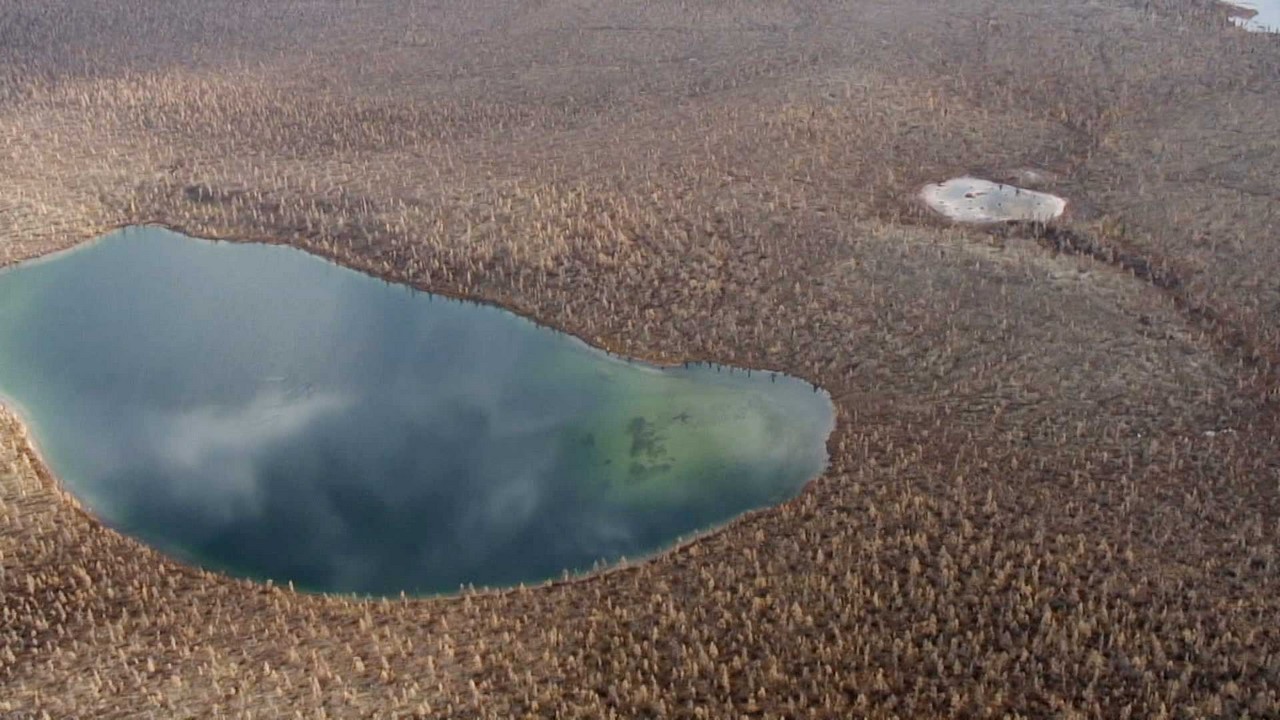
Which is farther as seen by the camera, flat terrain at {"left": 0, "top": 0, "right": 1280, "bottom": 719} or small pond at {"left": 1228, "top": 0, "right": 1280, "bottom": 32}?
small pond at {"left": 1228, "top": 0, "right": 1280, "bottom": 32}

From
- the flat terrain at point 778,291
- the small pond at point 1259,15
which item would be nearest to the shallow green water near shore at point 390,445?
the flat terrain at point 778,291

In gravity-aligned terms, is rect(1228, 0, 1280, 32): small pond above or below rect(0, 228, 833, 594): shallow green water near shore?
above

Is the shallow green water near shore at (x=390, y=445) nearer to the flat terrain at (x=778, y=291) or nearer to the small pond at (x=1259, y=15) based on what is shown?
the flat terrain at (x=778, y=291)

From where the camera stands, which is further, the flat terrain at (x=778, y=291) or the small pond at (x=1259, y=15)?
the small pond at (x=1259, y=15)

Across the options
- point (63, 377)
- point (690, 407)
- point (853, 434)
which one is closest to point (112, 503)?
point (63, 377)

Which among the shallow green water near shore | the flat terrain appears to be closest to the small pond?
the flat terrain

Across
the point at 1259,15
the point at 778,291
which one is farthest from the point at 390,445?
the point at 1259,15

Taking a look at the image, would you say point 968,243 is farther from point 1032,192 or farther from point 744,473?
point 744,473

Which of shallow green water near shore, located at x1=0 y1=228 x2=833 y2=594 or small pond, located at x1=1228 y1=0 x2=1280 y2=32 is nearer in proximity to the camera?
shallow green water near shore, located at x1=0 y1=228 x2=833 y2=594

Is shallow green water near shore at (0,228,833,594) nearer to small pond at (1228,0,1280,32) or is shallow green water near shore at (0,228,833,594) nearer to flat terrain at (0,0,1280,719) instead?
flat terrain at (0,0,1280,719)

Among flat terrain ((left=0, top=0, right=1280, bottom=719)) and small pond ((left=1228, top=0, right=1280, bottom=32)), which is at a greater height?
small pond ((left=1228, top=0, right=1280, bottom=32))
